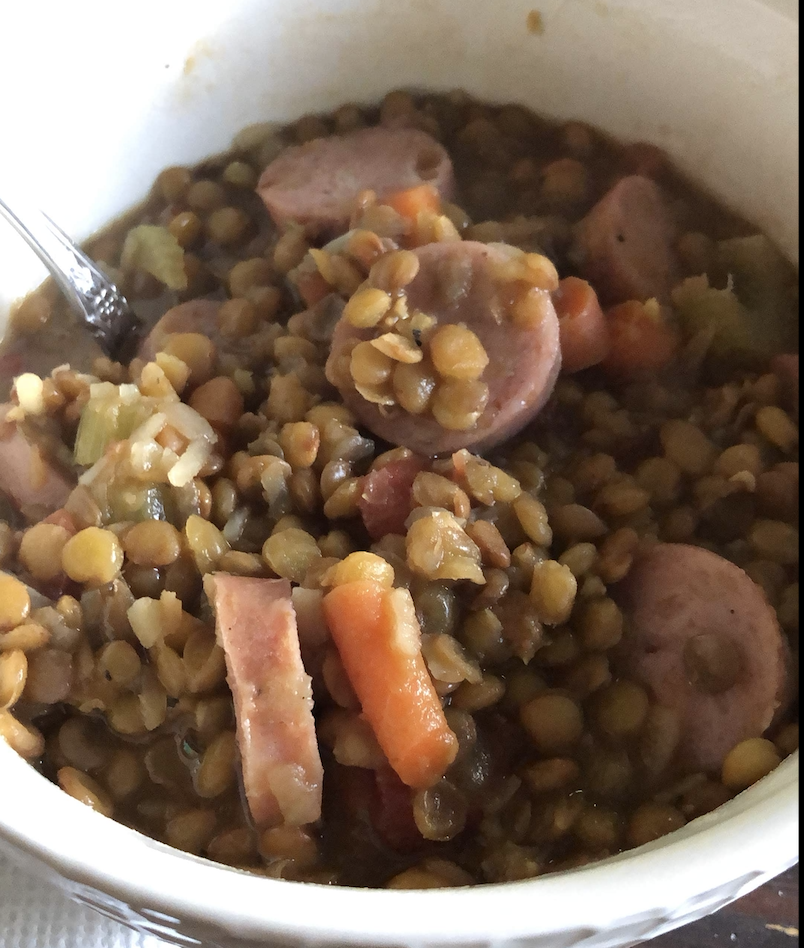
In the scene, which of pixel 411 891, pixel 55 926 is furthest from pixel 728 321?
pixel 55 926

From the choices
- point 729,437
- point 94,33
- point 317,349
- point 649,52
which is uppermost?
point 94,33

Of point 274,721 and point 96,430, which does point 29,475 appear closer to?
point 96,430

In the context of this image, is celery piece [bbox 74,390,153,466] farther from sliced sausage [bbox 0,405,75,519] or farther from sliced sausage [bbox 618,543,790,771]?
sliced sausage [bbox 618,543,790,771]

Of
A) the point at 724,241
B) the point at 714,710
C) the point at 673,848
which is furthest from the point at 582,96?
the point at 673,848

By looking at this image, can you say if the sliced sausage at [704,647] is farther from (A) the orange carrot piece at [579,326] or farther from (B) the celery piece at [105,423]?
(B) the celery piece at [105,423]

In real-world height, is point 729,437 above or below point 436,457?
below

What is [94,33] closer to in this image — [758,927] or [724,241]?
[724,241]

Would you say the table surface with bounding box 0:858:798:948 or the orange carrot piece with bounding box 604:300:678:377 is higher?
the orange carrot piece with bounding box 604:300:678:377

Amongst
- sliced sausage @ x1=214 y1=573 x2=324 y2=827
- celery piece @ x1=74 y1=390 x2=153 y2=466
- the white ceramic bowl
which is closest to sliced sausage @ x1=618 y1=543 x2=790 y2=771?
sliced sausage @ x1=214 y1=573 x2=324 y2=827
